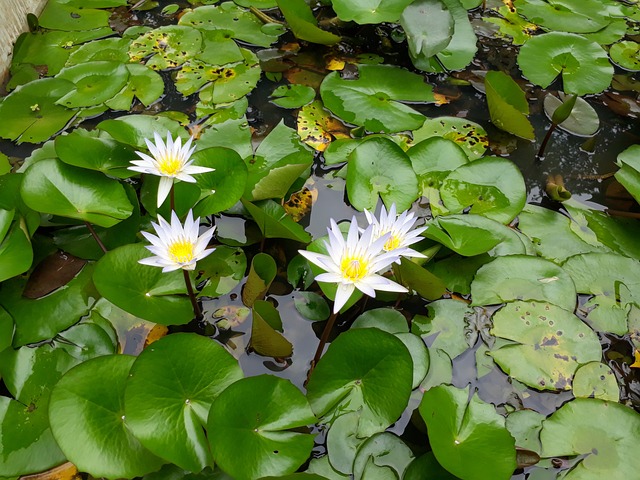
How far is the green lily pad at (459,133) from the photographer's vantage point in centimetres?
237

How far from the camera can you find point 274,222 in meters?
1.76

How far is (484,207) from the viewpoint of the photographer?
2.04 m

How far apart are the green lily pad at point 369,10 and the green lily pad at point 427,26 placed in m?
0.07

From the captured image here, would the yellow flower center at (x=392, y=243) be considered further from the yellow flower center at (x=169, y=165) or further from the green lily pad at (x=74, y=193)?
the green lily pad at (x=74, y=193)

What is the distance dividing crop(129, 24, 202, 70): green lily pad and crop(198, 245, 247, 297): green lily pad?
50.8 inches

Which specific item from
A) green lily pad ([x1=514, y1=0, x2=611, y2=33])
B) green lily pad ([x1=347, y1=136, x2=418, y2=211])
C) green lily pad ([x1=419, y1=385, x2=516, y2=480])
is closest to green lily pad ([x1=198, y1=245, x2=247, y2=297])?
green lily pad ([x1=347, y1=136, x2=418, y2=211])

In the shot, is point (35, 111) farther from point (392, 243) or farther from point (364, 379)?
point (364, 379)

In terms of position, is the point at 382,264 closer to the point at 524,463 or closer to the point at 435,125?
the point at 524,463

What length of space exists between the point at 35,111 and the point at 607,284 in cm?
259

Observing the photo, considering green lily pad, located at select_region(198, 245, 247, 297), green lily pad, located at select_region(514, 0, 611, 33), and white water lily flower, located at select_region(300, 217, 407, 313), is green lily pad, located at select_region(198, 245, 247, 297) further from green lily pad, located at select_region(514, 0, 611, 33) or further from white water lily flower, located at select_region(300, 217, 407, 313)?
green lily pad, located at select_region(514, 0, 611, 33)

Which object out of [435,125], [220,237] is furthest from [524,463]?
[435,125]

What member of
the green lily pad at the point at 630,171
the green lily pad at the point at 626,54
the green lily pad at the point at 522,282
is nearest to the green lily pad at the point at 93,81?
the green lily pad at the point at 522,282

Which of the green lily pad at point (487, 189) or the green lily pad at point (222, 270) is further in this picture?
the green lily pad at point (487, 189)

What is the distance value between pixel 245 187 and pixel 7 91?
1.53 metres
